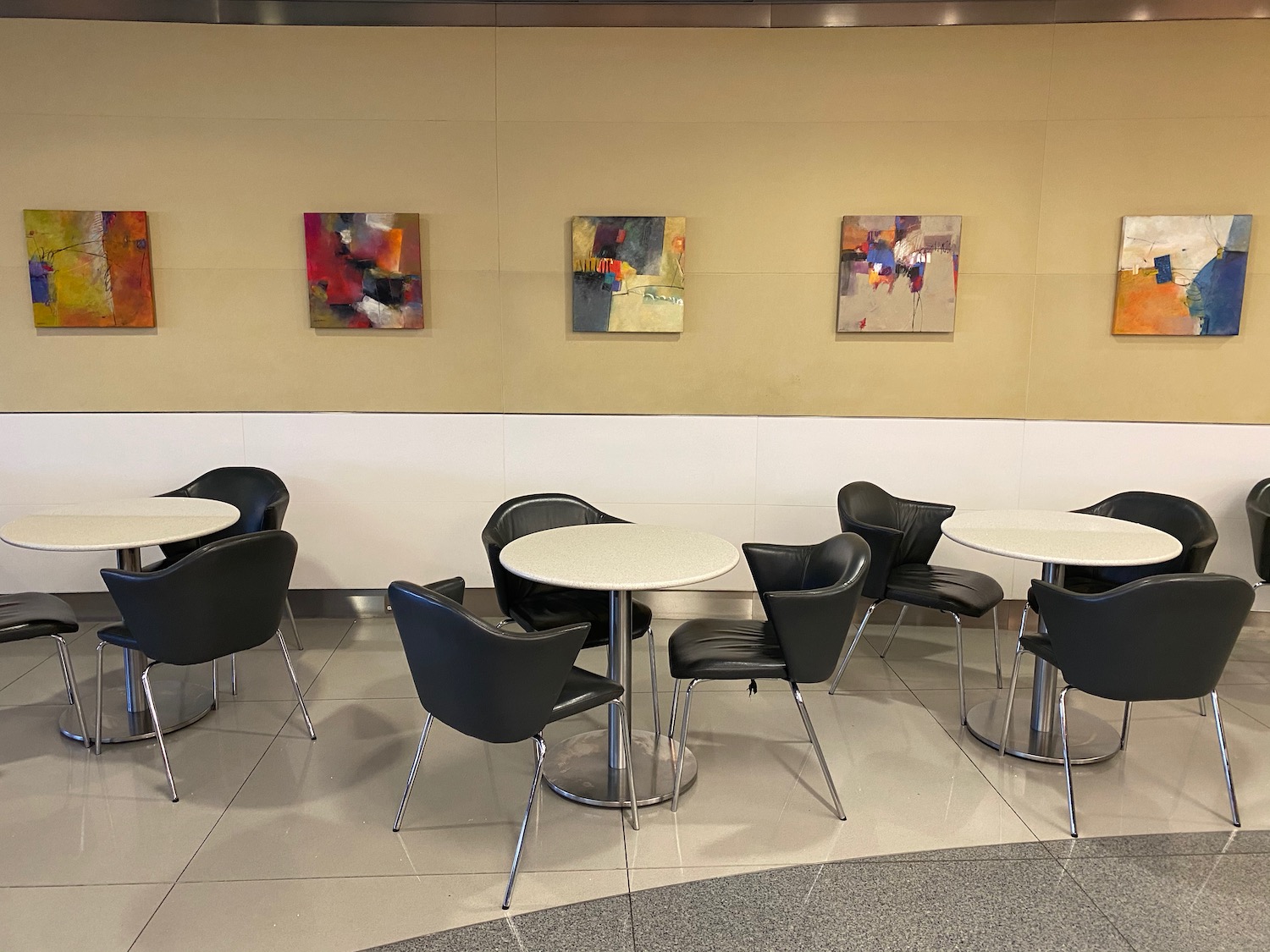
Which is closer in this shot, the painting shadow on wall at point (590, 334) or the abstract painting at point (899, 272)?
the abstract painting at point (899, 272)

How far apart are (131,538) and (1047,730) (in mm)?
3630

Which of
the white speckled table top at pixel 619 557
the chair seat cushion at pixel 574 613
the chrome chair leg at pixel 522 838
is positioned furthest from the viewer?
the chair seat cushion at pixel 574 613

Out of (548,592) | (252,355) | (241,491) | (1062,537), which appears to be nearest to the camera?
(1062,537)

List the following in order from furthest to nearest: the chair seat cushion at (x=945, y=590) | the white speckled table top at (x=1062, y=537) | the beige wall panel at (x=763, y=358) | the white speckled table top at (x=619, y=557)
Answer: the beige wall panel at (x=763, y=358)
the chair seat cushion at (x=945, y=590)
the white speckled table top at (x=1062, y=537)
the white speckled table top at (x=619, y=557)

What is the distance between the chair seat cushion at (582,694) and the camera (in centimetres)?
275

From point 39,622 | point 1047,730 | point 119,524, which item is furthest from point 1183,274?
point 39,622

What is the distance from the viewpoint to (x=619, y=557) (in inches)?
124

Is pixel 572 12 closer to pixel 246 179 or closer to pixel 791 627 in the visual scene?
pixel 246 179

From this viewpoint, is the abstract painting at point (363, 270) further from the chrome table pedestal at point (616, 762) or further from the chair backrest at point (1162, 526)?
the chair backrest at point (1162, 526)

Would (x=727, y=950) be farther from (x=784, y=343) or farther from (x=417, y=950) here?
(x=784, y=343)

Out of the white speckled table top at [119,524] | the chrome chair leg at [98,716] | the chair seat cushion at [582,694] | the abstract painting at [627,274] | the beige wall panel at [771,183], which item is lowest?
the chrome chair leg at [98,716]

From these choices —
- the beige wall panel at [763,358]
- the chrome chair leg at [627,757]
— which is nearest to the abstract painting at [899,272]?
the beige wall panel at [763,358]

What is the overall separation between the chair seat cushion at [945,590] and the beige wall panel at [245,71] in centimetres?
313

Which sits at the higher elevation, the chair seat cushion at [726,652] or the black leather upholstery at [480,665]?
the black leather upholstery at [480,665]
